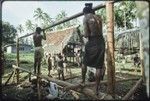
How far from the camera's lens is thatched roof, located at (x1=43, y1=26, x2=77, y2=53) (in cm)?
3111

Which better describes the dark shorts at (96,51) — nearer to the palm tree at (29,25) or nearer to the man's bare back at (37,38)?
the man's bare back at (37,38)

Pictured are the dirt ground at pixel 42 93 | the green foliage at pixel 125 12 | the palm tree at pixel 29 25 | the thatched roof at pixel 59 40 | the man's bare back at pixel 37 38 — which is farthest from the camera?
the palm tree at pixel 29 25

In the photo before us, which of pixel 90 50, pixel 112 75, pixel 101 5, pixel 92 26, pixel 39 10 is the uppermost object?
pixel 39 10

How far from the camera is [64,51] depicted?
3016cm

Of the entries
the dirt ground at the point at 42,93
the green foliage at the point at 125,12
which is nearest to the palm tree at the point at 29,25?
the green foliage at the point at 125,12

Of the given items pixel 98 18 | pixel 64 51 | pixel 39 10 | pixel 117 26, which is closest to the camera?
pixel 98 18

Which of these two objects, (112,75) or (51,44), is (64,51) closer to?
(51,44)

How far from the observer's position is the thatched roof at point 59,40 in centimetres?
3111

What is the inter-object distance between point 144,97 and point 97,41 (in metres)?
3.62

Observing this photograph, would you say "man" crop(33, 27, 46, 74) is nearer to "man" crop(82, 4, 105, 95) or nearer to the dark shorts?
"man" crop(82, 4, 105, 95)

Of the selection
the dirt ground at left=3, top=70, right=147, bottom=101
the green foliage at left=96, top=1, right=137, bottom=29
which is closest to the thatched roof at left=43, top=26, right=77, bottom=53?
the green foliage at left=96, top=1, right=137, bottom=29

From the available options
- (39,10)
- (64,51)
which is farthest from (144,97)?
(39,10)

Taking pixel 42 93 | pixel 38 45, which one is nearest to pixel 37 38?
pixel 38 45

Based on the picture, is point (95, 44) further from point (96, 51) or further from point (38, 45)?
point (38, 45)
